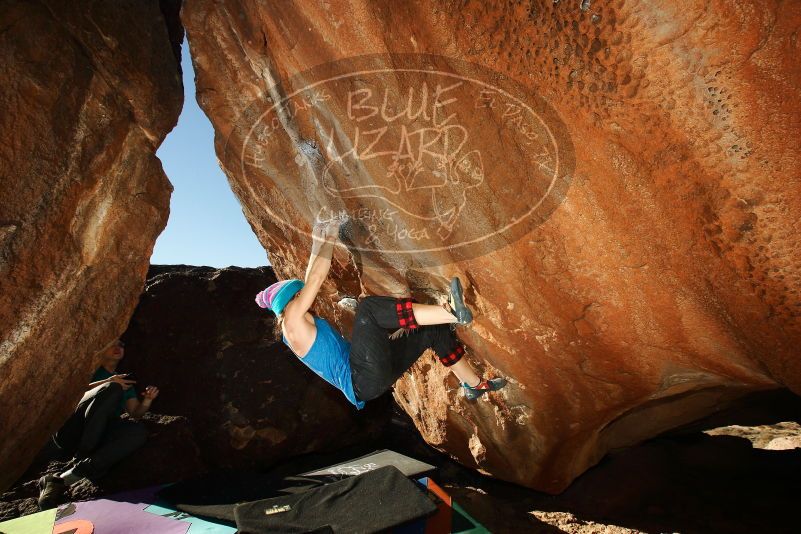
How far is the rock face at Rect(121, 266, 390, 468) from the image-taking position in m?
5.09

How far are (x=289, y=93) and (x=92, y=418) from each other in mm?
3565

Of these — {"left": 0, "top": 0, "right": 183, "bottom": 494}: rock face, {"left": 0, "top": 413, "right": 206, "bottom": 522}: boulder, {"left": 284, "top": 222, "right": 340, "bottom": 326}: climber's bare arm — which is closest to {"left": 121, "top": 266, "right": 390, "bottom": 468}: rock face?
{"left": 0, "top": 413, "right": 206, "bottom": 522}: boulder

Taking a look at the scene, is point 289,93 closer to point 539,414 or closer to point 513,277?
point 513,277

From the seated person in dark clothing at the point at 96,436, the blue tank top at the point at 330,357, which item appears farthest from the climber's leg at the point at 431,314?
the seated person in dark clothing at the point at 96,436

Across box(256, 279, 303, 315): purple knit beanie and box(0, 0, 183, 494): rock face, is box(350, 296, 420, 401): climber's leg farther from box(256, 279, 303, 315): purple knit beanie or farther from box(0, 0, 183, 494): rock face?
box(0, 0, 183, 494): rock face

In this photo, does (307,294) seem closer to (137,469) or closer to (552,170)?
(552,170)

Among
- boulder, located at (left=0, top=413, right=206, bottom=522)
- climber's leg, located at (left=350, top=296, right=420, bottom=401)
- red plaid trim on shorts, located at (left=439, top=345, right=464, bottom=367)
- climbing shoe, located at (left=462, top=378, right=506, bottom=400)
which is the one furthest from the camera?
boulder, located at (left=0, top=413, right=206, bottom=522)

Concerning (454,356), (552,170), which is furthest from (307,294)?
(552,170)

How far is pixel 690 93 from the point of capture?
5.24 feet

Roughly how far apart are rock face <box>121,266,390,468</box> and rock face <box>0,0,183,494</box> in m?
1.95

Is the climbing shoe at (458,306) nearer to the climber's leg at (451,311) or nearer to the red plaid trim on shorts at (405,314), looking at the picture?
the climber's leg at (451,311)

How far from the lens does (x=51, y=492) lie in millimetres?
3584

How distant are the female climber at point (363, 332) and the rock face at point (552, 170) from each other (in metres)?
0.44

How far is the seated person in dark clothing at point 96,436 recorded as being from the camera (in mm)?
3729
